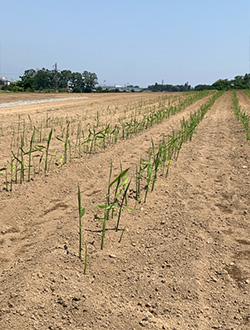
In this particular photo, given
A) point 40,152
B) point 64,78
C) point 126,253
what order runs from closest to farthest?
point 126,253
point 40,152
point 64,78

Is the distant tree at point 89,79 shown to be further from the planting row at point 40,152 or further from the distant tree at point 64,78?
the planting row at point 40,152

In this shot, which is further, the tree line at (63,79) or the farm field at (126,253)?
the tree line at (63,79)

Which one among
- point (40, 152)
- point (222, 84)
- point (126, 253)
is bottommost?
point (126, 253)

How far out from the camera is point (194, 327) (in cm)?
165

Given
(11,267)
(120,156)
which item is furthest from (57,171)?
(11,267)

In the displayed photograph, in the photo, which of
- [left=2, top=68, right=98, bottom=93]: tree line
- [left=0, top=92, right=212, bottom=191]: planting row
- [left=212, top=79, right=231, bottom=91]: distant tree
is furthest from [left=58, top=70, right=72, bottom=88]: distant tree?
[left=0, top=92, right=212, bottom=191]: planting row

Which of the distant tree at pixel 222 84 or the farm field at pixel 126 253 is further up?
the distant tree at pixel 222 84

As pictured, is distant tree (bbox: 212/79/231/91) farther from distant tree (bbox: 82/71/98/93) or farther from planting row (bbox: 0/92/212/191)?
planting row (bbox: 0/92/212/191)

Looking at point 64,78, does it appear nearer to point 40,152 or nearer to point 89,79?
point 89,79

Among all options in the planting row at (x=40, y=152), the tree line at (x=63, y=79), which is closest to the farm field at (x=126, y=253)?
the planting row at (x=40, y=152)

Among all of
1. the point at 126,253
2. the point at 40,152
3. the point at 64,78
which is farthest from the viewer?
the point at 64,78

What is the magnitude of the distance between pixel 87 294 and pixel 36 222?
1.04 meters

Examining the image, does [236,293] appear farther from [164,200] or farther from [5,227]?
[5,227]

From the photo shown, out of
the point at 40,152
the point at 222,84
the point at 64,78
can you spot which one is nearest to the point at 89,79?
the point at 64,78
